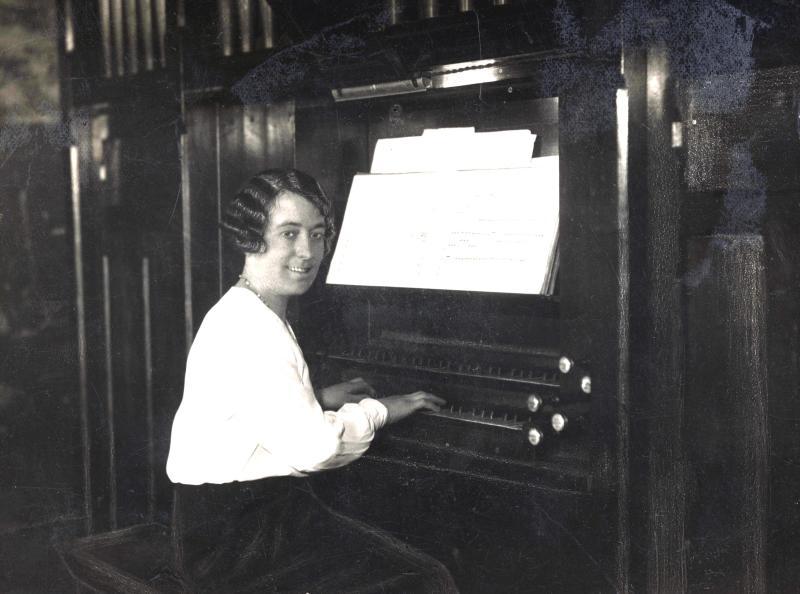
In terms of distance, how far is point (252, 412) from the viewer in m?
2.32

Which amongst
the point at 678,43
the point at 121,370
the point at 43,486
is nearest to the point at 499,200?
the point at 678,43

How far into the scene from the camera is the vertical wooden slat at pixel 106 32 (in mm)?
3242

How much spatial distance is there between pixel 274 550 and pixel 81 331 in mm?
1436

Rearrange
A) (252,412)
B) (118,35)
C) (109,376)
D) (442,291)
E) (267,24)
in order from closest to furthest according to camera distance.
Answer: (252,412), (442,291), (267,24), (118,35), (109,376)

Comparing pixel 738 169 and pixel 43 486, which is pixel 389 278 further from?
pixel 43 486

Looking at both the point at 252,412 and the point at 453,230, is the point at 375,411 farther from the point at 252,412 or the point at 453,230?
the point at 453,230

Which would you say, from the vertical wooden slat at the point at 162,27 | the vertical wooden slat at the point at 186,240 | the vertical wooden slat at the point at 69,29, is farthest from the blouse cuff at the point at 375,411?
the vertical wooden slat at the point at 69,29

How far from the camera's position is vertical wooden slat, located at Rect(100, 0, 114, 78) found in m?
3.24

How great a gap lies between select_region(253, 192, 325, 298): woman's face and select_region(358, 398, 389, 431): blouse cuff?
46 cm

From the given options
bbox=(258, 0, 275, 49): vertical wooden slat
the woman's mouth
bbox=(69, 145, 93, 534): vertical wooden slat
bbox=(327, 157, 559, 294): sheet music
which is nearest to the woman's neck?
the woman's mouth

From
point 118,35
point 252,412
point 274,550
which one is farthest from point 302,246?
point 118,35

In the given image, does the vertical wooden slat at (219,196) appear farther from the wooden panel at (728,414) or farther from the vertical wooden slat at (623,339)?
the wooden panel at (728,414)

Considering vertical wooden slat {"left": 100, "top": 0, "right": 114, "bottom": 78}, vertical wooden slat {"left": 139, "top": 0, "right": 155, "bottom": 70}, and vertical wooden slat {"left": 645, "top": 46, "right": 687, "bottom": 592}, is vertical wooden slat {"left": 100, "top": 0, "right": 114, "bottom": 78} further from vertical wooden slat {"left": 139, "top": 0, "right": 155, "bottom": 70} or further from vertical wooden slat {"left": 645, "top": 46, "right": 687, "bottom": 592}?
vertical wooden slat {"left": 645, "top": 46, "right": 687, "bottom": 592}

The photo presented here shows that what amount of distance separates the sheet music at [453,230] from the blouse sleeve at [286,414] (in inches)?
19.4
